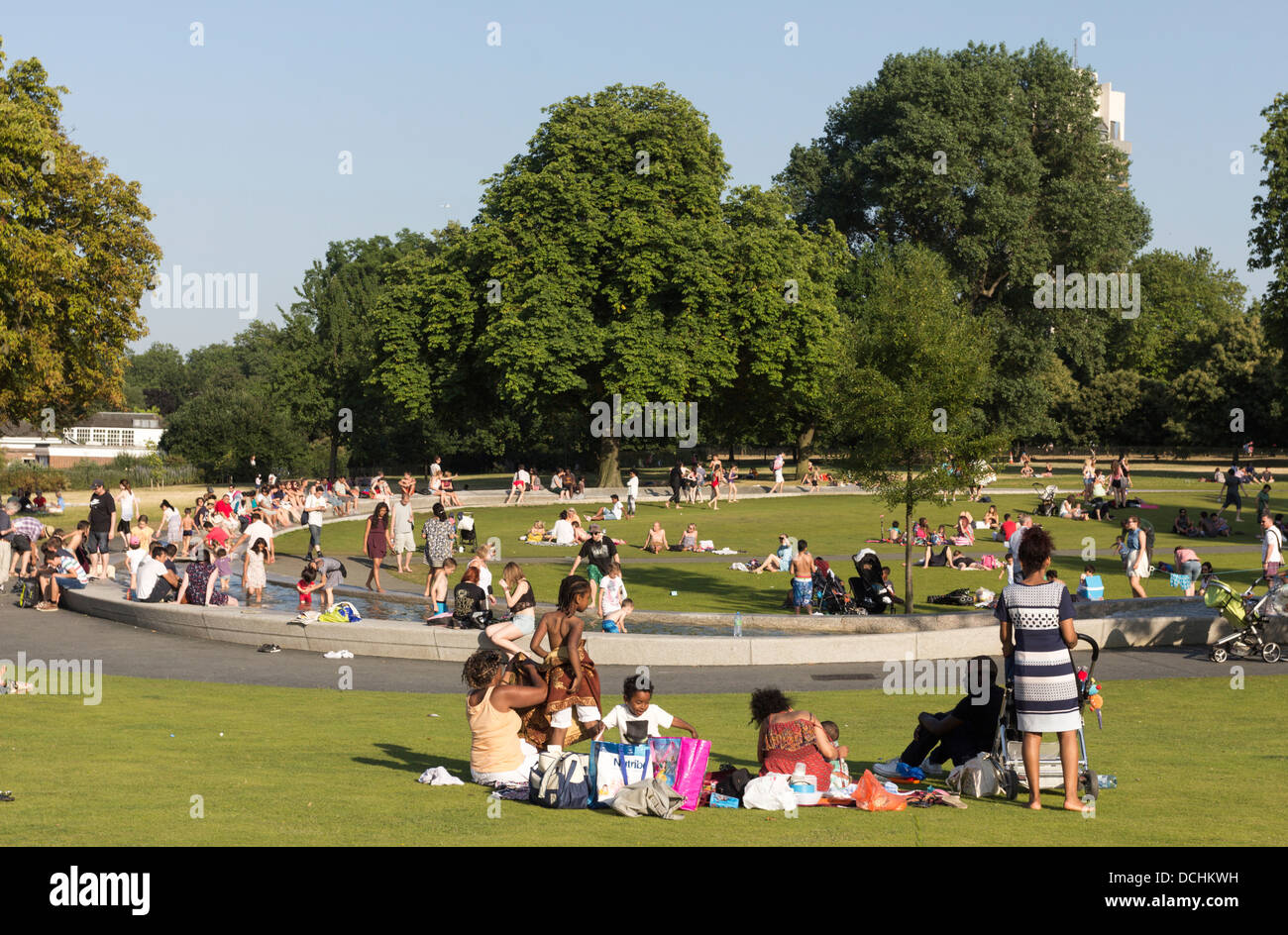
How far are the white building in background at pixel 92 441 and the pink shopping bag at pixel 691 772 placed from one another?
3320 inches

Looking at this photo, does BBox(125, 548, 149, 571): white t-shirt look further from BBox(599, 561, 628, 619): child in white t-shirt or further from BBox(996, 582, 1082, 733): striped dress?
BBox(996, 582, 1082, 733): striped dress

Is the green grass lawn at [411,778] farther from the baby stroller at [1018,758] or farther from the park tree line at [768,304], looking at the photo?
the park tree line at [768,304]

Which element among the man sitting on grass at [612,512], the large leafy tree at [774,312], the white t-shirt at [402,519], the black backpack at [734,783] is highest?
the large leafy tree at [774,312]

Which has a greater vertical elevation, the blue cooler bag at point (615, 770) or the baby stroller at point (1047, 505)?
the baby stroller at point (1047, 505)

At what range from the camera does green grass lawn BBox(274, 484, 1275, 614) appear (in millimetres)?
27094

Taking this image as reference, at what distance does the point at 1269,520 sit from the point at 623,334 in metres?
30.2

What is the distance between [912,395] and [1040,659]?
17.8 meters

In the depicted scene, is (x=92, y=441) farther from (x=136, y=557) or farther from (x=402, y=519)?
(x=136, y=557)

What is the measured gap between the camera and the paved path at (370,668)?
16297 mm

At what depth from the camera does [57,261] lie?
38531 millimetres

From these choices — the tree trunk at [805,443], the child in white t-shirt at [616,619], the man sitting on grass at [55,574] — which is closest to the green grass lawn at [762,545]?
the child in white t-shirt at [616,619]

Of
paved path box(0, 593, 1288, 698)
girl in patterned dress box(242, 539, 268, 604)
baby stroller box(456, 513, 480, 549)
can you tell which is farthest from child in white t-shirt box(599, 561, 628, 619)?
baby stroller box(456, 513, 480, 549)
